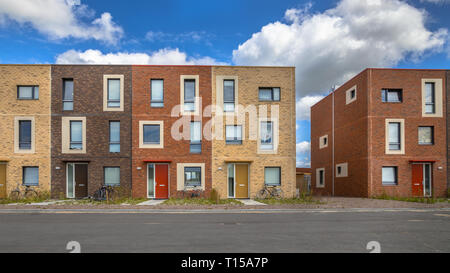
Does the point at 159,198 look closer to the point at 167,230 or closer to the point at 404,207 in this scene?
the point at 167,230

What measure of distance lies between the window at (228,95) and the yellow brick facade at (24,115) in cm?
1218

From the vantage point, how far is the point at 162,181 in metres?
19.8

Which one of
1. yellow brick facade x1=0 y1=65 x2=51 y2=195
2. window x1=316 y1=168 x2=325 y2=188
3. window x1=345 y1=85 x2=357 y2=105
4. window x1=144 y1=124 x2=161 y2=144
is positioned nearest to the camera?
yellow brick facade x1=0 y1=65 x2=51 y2=195

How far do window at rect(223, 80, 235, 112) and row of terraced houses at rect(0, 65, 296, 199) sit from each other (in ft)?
0.23

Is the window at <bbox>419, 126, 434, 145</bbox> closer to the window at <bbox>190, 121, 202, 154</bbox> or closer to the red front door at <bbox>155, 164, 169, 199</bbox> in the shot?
the window at <bbox>190, 121, 202, 154</bbox>

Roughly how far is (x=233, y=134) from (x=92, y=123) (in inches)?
386

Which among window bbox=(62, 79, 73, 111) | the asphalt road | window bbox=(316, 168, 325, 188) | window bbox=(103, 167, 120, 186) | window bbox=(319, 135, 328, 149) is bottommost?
window bbox=(316, 168, 325, 188)

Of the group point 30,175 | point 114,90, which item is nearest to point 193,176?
point 114,90

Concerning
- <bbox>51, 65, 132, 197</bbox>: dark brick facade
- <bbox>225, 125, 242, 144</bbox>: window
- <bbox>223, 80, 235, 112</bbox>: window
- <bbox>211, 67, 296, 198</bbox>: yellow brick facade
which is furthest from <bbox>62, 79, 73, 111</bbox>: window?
<bbox>225, 125, 242, 144</bbox>: window

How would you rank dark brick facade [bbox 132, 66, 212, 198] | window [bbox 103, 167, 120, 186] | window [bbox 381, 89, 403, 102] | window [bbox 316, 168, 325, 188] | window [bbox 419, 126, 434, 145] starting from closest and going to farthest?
1. dark brick facade [bbox 132, 66, 212, 198]
2. window [bbox 103, 167, 120, 186]
3. window [bbox 419, 126, 434, 145]
4. window [bbox 381, 89, 403, 102]
5. window [bbox 316, 168, 325, 188]

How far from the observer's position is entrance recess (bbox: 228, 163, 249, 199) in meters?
19.9

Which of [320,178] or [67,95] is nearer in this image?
[67,95]

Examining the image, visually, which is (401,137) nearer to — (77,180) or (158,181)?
(158,181)

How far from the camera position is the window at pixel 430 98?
853 inches
